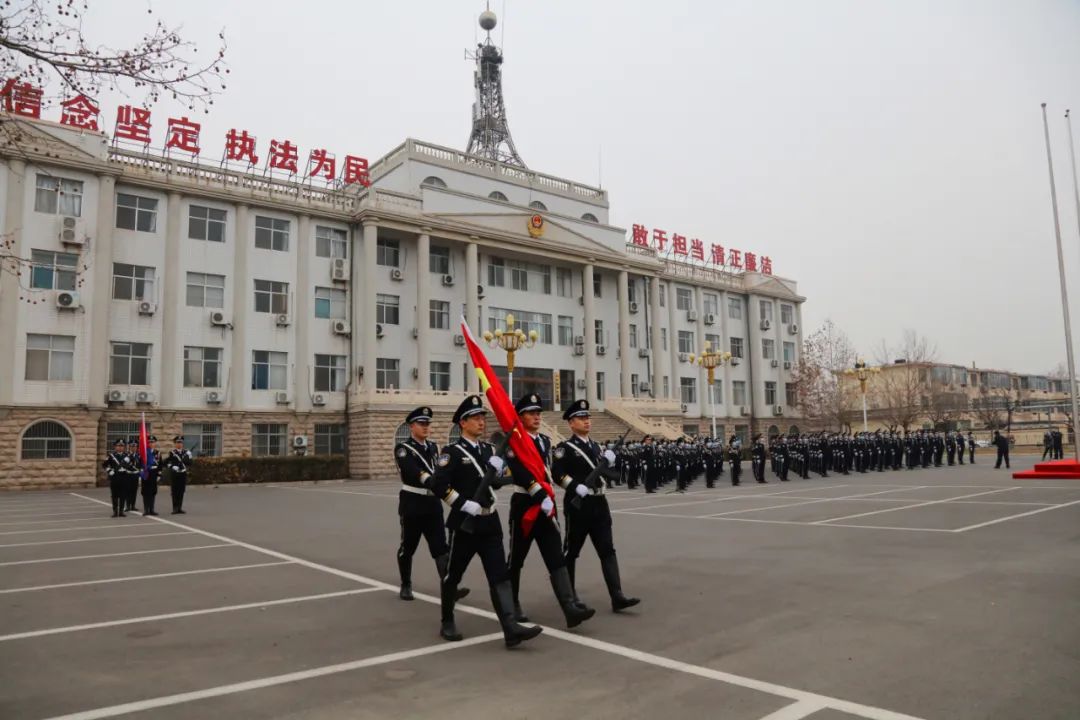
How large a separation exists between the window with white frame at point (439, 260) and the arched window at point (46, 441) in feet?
55.8

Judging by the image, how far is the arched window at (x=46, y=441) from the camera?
82.9ft

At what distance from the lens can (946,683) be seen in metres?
3.96

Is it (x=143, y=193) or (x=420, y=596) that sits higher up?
(x=143, y=193)

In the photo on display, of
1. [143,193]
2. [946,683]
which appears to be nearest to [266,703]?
[946,683]

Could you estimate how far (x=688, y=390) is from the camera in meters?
46.8

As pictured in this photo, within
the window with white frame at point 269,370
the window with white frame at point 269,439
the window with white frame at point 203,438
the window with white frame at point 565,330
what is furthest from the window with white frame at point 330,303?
the window with white frame at point 565,330

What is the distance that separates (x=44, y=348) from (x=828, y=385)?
156ft

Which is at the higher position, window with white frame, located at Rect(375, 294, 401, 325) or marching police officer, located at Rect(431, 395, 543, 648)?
window with white frame, located at Rect(375, 294, 401, 325)

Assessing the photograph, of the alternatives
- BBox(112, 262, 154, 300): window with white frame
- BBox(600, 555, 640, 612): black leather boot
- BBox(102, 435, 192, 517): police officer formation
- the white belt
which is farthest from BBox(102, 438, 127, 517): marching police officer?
BBox(112, 262, 154, 300): window with white frame

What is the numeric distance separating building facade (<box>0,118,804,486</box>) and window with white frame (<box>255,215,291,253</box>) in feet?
0.28

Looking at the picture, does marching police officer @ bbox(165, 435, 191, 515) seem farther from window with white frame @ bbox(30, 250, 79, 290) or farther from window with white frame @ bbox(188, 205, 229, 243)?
window with white frame @ bbox(188, 205, 229, 243)

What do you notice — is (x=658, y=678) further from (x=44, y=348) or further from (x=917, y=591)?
(x=44, y=348)

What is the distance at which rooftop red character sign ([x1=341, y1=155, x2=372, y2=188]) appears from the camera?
33.6 metres

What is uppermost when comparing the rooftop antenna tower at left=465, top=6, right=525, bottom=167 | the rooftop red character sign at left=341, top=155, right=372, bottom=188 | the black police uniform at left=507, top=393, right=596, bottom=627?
the rooftop antenna tower at left=465, top=6, right=525, bottom=167
